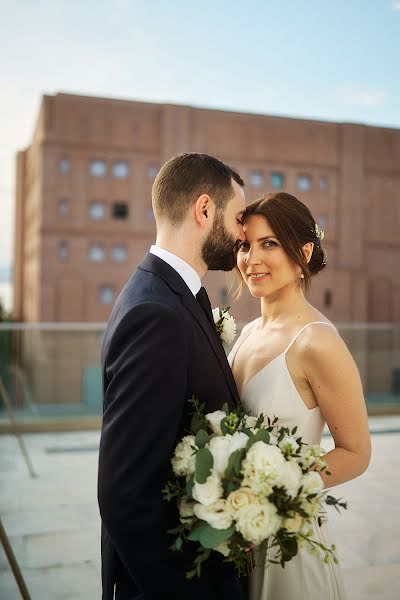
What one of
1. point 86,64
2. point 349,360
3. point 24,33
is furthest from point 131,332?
point 86,64

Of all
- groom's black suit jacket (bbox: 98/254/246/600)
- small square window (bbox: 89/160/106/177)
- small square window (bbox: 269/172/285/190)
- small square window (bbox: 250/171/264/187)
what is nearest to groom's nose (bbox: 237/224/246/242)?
groom's black suit jacket (bbox: 98/254/246/600)

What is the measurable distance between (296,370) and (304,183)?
39192 millimetres

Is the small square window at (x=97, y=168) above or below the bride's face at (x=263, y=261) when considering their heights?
above

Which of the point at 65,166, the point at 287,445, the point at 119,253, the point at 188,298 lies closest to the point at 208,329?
the point at 188,298

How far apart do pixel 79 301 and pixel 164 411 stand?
117 ft

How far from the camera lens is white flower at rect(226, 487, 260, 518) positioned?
4.55 feet

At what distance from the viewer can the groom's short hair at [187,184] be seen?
169cm

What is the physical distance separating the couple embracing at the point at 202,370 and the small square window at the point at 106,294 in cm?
3518

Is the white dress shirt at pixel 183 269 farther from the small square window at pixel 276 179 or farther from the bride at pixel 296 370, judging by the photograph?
the small square window at pixel 276 179

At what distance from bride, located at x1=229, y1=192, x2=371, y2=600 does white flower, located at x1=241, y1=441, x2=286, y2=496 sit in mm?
461

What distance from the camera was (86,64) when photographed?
146 ft

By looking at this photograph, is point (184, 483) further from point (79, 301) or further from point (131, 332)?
point (79, 301)

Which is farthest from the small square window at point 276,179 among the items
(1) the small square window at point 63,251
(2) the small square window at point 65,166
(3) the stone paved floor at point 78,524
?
(3) the stone paved floor at point 78,524

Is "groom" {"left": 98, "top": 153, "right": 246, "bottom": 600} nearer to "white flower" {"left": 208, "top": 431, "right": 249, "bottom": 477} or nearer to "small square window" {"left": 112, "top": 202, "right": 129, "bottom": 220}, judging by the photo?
"white flower" {"left": 208, "top": 431, "right": 249, "bottom": 477}
